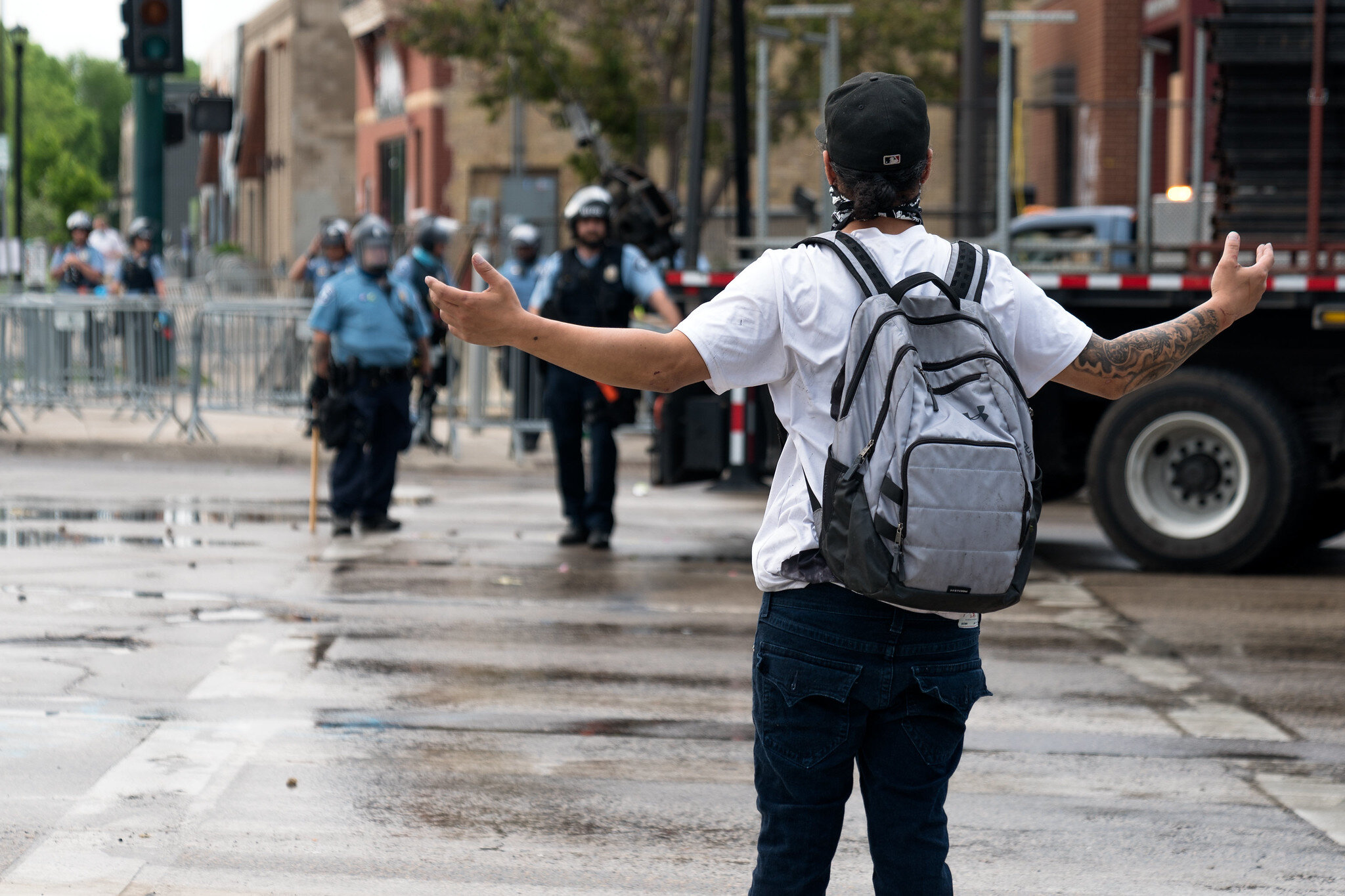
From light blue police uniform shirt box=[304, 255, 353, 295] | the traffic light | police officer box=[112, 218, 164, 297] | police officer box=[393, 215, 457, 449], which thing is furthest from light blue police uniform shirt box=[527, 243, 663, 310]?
police officer box=[112, 218, 164, 297]

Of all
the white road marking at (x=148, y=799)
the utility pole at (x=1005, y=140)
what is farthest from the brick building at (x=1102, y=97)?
the white road marking at (x=148, y=799)

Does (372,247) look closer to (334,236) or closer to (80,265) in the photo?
(334,236)

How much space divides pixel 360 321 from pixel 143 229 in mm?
8269

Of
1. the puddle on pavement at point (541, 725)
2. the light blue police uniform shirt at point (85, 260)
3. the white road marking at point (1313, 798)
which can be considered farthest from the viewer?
the light blue police uniform shirt at point (85, 260)

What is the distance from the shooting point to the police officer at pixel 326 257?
15.0 m

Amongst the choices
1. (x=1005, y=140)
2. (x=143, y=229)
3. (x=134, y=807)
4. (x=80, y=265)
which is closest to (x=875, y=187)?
(x=134, y=807)

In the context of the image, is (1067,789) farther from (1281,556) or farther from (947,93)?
(947,93)

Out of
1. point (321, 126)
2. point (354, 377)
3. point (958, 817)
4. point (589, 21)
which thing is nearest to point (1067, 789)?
point (958, 817)

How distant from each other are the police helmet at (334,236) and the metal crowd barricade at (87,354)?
6.36 ft

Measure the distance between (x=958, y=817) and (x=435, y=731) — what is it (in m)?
1.82

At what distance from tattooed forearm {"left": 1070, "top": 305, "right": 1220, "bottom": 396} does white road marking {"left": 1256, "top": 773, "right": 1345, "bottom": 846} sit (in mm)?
2174

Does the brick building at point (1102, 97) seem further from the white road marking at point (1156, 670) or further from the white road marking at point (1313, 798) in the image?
the white road marking at point (1313, 798)

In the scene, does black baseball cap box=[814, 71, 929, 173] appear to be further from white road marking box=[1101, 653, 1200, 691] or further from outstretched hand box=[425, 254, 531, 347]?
white road marking box=[1101, 653, 1200, 691]

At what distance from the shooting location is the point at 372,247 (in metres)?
10.7
